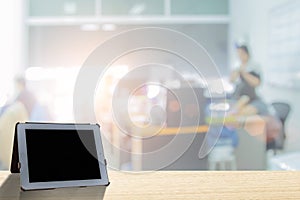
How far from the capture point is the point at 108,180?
0.44 m

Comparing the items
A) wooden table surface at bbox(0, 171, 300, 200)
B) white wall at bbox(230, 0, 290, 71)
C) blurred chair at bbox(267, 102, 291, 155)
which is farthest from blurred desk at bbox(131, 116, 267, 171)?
white wall at bbox(230, 0, 290, 71)

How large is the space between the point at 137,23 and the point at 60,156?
2.20 m

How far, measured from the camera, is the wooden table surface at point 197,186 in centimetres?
43

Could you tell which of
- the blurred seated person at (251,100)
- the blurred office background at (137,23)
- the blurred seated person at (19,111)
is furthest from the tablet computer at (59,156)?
the blurred office background at (137,23)

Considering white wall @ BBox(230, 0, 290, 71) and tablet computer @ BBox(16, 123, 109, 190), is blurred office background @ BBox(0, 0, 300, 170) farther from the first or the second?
tablet computer @ BBox(16, 123, 109, 190)

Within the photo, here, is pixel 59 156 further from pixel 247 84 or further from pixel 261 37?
pixel 261 37

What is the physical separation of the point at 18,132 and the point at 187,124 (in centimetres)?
22

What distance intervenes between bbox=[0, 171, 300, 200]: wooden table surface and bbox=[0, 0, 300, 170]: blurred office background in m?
2.13

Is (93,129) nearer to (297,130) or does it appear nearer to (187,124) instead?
(187,124)

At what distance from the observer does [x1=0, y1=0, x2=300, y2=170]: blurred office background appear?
8.53 feet

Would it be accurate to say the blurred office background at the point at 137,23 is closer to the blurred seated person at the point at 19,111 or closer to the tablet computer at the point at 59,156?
the blurred seated person at the point at 19,111

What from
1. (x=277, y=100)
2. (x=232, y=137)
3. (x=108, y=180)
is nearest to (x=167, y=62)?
(x=108, y=180)

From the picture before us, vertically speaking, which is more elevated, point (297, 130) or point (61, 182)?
point (61, 182)

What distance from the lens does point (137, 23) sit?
8.42 feet
